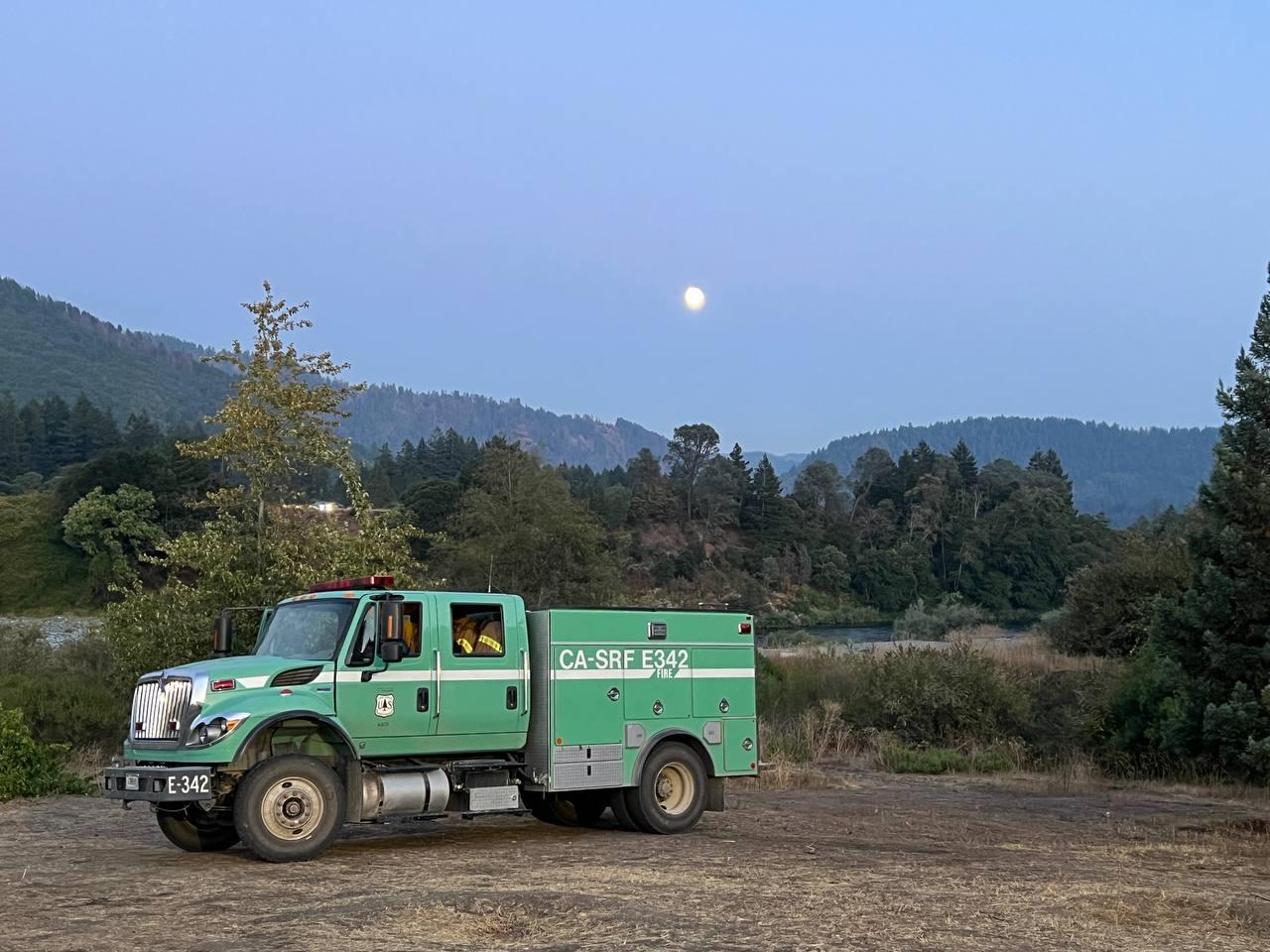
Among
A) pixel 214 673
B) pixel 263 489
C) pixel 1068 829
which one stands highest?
pixel 263 489

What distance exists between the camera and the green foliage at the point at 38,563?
86000 millimetres

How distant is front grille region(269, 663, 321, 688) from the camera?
12.5 metres

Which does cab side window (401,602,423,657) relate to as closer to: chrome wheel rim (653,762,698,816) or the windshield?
the windshield

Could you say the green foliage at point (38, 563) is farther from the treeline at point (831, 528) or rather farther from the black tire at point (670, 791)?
the black tire at point (670, 791)

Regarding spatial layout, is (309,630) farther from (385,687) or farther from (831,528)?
(831,528)

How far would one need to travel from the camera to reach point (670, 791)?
15.0m

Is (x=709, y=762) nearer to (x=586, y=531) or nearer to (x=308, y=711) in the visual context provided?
(x=308, y=711)

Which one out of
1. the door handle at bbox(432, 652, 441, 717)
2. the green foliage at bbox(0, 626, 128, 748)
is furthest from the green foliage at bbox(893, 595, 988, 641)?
the door handle at bbox(432, 652, 441, 717)

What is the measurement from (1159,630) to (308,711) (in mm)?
13598

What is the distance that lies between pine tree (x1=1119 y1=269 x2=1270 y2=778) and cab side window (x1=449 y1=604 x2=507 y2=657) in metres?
10.8

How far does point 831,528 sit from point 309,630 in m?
127

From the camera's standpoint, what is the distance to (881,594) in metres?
124

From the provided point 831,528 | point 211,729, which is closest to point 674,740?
point 211,729

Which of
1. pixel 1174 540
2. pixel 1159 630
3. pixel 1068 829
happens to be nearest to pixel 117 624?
pixel 1068 829
